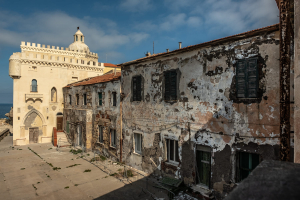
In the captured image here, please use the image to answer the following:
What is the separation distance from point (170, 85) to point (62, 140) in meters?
16.5

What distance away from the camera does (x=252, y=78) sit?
22.7 feet

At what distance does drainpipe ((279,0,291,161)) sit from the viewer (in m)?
5.87

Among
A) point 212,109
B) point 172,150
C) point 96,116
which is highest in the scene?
point 212,109

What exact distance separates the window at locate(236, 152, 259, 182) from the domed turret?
39921mm

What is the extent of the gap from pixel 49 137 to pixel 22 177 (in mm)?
11445

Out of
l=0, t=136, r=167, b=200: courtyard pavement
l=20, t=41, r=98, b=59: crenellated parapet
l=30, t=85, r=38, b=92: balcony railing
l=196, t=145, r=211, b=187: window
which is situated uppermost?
l=20, t=41, r=98, b=59: crenellated parapet

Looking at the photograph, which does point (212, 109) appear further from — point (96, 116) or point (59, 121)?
point (59, 121)

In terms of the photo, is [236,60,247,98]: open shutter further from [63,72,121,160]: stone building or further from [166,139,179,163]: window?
[63,72,121,160]: stone building

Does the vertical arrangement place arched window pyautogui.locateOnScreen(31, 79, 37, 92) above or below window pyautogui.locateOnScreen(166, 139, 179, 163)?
above

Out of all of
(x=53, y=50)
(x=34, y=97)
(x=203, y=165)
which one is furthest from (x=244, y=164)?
(x=53, y=50)

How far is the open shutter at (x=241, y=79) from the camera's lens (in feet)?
23.3

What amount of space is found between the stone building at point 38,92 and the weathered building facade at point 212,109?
50.9 feet

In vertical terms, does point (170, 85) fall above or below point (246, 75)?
below

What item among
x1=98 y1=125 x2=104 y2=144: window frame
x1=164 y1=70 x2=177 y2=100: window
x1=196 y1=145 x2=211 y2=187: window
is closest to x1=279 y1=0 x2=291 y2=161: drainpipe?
x1=196 y1=145 x2=211 y2=187: window
